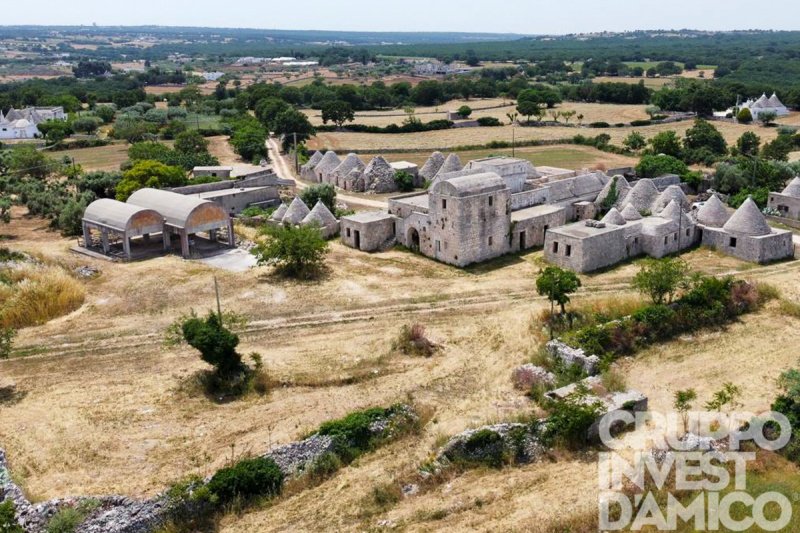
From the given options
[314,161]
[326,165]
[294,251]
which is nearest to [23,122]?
[314,161]

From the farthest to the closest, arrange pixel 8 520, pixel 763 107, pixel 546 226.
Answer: pixel 763 107
pixel 546 226
pixel 8 520

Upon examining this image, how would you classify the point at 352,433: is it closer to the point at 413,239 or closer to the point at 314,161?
the point at 413,239

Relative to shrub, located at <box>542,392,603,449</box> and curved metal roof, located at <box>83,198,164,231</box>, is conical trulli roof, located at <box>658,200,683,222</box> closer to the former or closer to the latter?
shrub, located at <box>542,392,603,449</box>

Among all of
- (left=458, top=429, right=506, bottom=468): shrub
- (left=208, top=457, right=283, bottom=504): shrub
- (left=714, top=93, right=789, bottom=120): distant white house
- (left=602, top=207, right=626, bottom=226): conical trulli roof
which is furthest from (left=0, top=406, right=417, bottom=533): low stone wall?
(left=714, top=93, right=789, bottom=120): distant white house

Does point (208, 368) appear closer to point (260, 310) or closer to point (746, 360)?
point (260, 310)

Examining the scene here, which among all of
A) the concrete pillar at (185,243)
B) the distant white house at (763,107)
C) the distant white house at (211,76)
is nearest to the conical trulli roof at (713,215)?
the concrete pillar at (185,243)

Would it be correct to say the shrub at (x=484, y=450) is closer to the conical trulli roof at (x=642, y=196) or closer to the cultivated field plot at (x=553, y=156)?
the conical trulli roof at (x=642, y=196)
